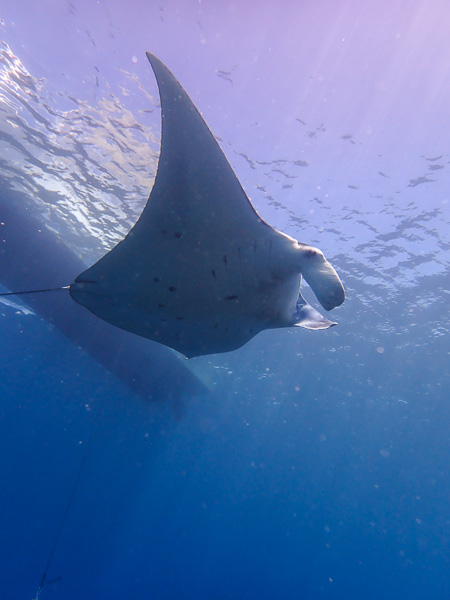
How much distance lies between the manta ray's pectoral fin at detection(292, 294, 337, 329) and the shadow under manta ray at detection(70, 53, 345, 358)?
0.01 metres

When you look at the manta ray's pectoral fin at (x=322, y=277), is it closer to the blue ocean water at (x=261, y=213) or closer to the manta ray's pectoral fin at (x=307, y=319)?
the manta ray's pectoral fin at (x=307, y=319)

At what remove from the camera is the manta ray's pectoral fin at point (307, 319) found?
10.3 ft

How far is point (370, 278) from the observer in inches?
587

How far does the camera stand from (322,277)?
8.92 ft

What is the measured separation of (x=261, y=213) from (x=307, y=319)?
31.2 feet

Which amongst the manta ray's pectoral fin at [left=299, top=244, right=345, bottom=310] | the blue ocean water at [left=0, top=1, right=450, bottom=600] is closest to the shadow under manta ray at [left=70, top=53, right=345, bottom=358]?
the manta ray's pectoral fin at [left=299, top=244, right=345, bottom=310]

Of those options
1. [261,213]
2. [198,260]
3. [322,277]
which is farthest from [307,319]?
[261,213]

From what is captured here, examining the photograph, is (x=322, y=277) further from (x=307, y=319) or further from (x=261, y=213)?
(x=261, y=213)

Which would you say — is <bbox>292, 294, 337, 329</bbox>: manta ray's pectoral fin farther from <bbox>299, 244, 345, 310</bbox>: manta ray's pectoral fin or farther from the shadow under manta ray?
<bbox>299, 244, 345, 310</bbox>: manta ray's pectoral fin

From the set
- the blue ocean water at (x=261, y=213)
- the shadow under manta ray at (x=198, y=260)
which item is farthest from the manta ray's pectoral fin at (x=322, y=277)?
the blue ocean water at (x=261, y=213)

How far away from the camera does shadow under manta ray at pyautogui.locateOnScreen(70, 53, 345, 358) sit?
248cm

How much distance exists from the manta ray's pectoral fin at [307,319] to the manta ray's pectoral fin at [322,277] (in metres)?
0.37

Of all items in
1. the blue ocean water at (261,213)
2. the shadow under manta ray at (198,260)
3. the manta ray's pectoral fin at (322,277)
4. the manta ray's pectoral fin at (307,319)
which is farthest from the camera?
the blue ocean water at (261,213)

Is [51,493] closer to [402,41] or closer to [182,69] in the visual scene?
[182,69]
